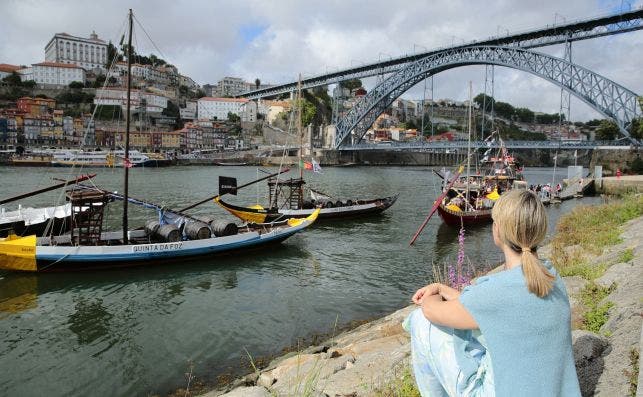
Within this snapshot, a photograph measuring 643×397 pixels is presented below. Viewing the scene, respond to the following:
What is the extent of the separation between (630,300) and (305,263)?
41.1 feet

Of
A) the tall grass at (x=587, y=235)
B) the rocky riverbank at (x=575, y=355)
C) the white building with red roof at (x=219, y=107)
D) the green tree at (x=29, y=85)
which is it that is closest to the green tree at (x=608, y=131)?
the tall grass at (x=587, y=235)

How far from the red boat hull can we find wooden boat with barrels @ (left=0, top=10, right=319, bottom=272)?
29.8 ft

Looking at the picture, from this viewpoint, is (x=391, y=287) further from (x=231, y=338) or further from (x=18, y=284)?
(x=18, y=284)

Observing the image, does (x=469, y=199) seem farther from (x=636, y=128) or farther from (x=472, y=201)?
(x=636, y=128)

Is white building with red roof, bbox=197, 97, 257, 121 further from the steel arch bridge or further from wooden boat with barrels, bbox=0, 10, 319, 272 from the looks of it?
wooden boat with barrels, bbox=0, 10, 319, 272

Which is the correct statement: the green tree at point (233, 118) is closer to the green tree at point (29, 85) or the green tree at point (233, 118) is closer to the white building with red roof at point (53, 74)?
the white building with red roof at point (53, 74)

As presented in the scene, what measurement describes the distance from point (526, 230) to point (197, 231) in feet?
49.3

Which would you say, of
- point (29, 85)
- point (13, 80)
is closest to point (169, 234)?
point (29, 85)

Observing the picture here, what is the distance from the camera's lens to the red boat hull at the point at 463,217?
24016mm

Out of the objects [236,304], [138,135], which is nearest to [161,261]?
[236,304]

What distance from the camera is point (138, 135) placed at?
112m

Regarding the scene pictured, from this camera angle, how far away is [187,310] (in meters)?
11.6

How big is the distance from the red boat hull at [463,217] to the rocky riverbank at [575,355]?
14.4 m

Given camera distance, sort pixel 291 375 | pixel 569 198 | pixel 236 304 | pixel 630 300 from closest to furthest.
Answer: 1. pixel 630 300
2. pixel 291 375
3. pixel 236 304
4. pixel 569 198
